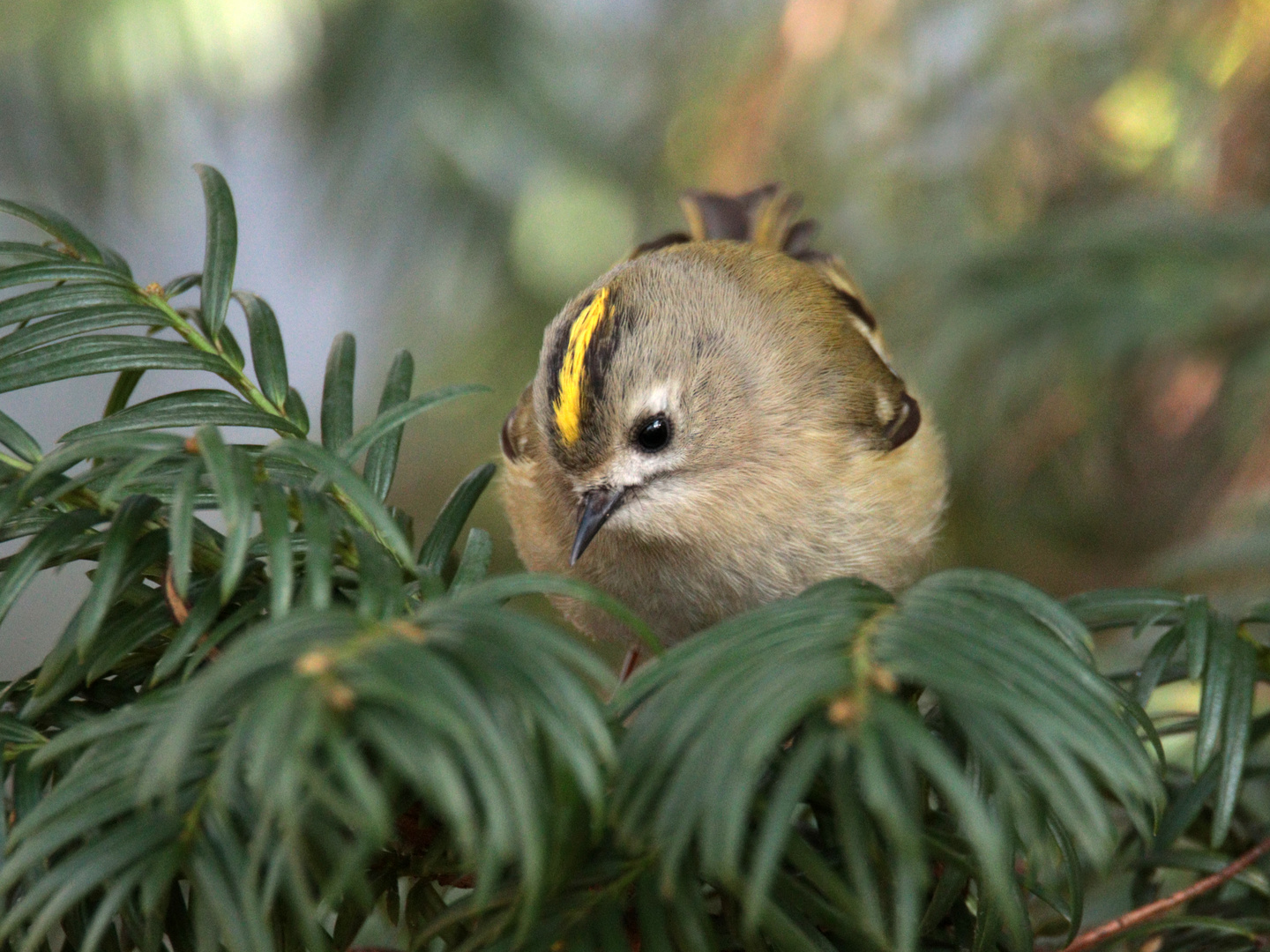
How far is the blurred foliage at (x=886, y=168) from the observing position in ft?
4.82

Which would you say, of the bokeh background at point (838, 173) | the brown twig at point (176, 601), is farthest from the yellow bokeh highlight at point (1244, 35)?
the brown twig at point (176, 601)

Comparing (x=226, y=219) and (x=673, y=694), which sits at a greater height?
(x=226, y=219)

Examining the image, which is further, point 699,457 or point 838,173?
point 838,173

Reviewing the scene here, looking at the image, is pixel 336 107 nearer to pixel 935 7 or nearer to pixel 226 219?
pixel 935 7

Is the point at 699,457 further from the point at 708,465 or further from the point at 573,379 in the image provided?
the point at 573,379

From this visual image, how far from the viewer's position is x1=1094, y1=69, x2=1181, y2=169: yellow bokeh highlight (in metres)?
1.56

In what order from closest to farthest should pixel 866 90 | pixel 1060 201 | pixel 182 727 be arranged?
1. pixel 182 727
2. pixel 866 90
3. pixel 1060 201

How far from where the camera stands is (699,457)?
3.65ft

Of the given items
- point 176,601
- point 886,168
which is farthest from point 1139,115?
point 176,601

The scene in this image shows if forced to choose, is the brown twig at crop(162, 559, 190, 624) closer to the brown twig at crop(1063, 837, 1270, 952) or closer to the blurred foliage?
the brown twig at crop(1063, 837, 1270, 952)

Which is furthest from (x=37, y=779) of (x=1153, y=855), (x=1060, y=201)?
(x=1060, y=201)

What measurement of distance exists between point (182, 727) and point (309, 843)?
120mm

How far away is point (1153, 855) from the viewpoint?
2.29 ft

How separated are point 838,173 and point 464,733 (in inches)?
63.3
